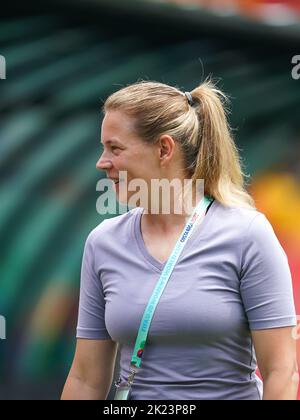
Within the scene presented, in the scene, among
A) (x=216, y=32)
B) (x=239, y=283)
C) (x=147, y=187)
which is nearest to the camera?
(x=239, y=283)

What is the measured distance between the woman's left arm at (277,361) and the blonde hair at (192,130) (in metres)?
0.28

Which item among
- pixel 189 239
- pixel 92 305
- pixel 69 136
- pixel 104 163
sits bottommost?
pixel 92 305

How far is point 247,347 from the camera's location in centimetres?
163

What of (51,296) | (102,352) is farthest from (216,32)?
(102,352)

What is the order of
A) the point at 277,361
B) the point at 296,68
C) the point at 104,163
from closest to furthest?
the point at 277,361 < the point at 104,163 < the point at 296,68

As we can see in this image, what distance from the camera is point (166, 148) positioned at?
1745 mm

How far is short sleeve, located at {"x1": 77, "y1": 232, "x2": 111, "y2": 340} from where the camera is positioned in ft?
5.76

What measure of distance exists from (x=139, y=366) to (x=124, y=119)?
20.5 inches

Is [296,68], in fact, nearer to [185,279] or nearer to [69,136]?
[69,136]

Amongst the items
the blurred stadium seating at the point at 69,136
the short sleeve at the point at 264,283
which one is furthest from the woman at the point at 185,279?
the blurred stadium seating at the point at 69,136

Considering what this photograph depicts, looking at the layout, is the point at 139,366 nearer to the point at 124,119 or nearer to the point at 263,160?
the point at 124,119

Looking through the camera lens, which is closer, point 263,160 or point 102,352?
point 102,352

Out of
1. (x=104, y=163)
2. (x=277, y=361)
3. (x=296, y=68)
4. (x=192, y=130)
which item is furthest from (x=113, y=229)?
(x=296, y=68)

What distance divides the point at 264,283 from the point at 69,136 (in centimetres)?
174
